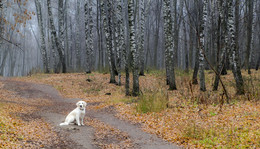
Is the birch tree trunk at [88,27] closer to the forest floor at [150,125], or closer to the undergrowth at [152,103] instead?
the forest floor at [150,125]

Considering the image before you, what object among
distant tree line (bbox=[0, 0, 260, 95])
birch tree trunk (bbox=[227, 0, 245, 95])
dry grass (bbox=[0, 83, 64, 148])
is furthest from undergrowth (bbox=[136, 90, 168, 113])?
birch tree trunk (bbox=[227, 0, 245, 95])

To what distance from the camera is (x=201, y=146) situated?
586 centimetres

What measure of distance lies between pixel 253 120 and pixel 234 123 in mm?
661

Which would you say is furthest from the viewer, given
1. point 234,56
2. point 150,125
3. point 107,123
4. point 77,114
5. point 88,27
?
point 88,27

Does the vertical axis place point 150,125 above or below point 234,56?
below

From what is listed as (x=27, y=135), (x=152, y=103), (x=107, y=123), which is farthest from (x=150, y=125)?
(x=27, y=135)

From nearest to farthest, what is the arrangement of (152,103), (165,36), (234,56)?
(152,103)
(234,56)
(165,36)

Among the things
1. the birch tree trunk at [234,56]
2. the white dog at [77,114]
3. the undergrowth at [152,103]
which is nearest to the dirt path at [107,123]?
the white dog at [77,114]

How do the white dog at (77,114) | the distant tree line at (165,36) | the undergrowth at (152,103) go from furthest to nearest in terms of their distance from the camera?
the distant tree line at (165,36) → the undergrowth at (152,103) → the white dog at (77,114)

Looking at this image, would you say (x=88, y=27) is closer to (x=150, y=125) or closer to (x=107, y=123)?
(x=107, y=123)

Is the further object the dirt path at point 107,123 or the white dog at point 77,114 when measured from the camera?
the white dog at point 77,114

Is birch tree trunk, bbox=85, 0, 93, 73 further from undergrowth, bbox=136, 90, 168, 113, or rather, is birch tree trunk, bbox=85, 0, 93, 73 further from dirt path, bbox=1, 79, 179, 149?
undergrowth, bbox=136, 90, 168, 113

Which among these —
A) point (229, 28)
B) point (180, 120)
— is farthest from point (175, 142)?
point (229, 28)

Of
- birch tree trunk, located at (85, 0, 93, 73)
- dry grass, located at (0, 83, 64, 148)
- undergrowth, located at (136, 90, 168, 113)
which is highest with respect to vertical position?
birch tree trunk, located at (85, 0, 93, 73)
